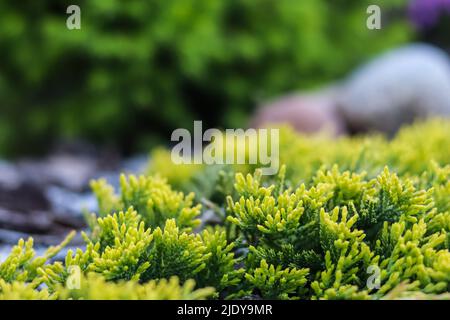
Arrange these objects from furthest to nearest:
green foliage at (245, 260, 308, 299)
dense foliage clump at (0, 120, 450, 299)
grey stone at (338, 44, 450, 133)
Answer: grey stone at (338, 44, 450, 133) → green foliage at (245, 260, 308, 299) → dense foliage clump at (0, 120, 450, 299)

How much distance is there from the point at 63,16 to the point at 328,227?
18.2 ft

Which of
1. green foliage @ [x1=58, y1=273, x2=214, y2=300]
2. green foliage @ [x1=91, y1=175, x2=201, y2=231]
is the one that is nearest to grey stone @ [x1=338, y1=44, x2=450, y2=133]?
green foliage @ [x1=91, y1=175, x2=201, y2=231]

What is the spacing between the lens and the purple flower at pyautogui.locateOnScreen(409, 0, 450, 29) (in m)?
10.6

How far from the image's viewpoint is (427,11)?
422 inches

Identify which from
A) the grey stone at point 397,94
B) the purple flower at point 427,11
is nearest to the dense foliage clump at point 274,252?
the grey stone at point 397,94

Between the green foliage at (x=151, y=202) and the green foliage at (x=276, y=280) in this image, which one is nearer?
the green foliage at (x=276, y=280)

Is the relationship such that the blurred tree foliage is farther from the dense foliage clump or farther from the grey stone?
the dense foliage clump

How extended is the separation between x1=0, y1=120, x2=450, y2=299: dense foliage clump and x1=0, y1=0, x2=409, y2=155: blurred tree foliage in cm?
449

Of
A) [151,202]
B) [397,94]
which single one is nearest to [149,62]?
[397,94]

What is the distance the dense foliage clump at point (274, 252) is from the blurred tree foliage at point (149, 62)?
4489mm

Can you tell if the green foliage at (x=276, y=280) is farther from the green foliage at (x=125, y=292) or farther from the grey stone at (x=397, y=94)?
the grey stone at (x=397, y=94)

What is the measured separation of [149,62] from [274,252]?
16.7ft

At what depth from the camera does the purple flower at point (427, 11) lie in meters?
10.6
